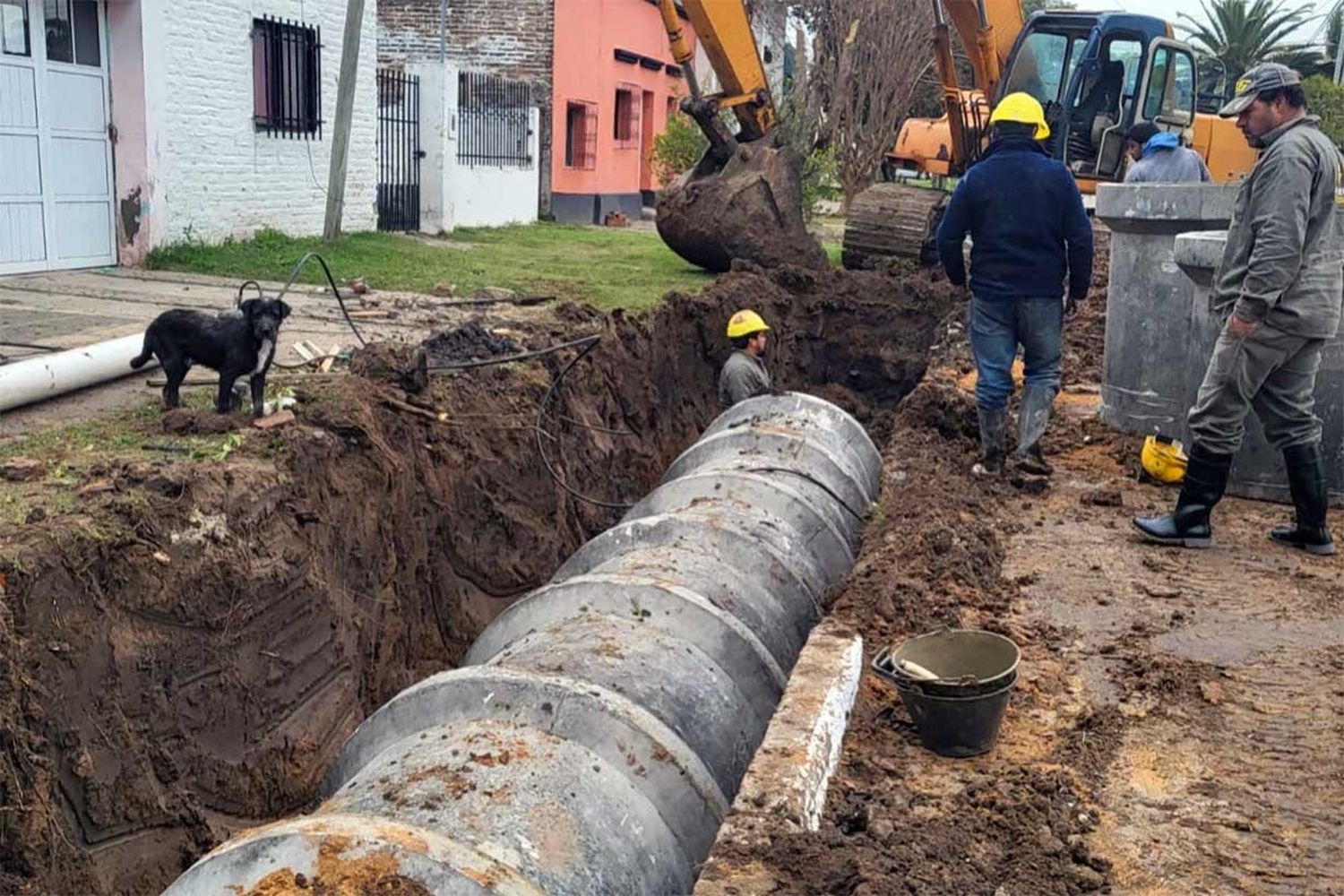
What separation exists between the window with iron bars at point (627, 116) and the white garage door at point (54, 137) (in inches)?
666

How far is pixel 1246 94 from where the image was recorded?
5.84 meters

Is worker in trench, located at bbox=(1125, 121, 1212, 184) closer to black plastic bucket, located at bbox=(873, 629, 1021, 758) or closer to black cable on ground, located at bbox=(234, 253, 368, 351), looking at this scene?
black cable on ground, located at bbox=(234, 253, 368, 351)

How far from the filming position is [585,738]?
3.85 m

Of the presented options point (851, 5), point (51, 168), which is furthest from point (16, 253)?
point (851, 5)

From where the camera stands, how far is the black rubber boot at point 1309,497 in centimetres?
588

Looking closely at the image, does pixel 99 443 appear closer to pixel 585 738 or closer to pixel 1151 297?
pixel 585 738

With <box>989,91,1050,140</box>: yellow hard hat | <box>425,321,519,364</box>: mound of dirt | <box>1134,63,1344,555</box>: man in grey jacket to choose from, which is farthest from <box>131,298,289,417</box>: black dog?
<box>1134,63,1344,555</box>: man in grey jacket

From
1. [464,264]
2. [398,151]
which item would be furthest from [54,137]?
[398,151]

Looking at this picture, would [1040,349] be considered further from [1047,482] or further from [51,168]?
[51,168]

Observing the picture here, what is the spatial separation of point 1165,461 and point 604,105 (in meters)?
21.5

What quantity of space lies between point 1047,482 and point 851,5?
1821cm

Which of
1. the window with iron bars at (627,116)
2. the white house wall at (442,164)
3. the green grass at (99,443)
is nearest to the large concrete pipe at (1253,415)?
the green grass at (99,443)

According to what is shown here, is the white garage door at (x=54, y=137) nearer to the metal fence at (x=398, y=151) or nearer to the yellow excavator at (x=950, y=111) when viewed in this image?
the yellow excavator at (x=950, y=111)

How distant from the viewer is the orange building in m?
25.0
